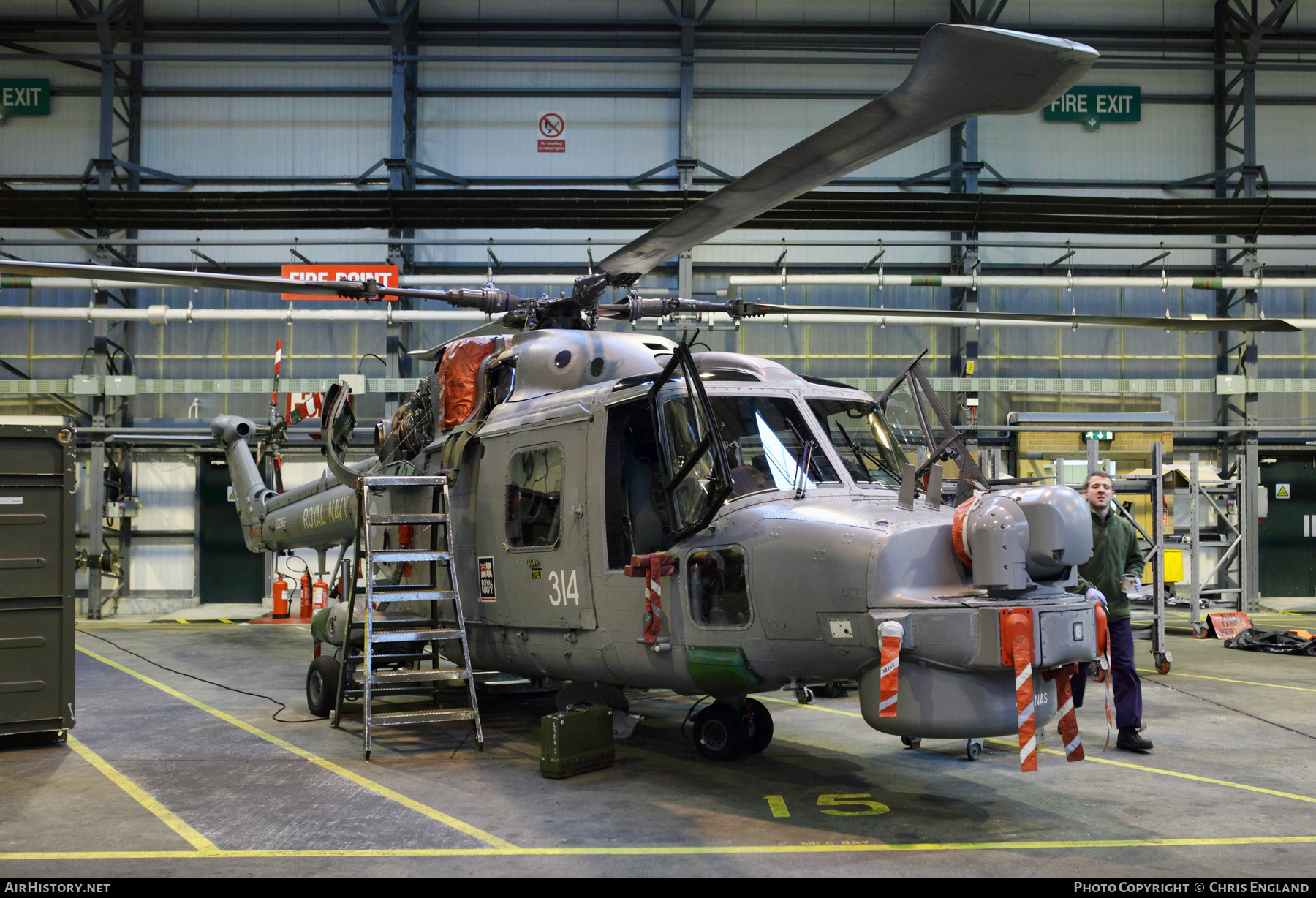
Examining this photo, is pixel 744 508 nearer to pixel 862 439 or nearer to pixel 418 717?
pixel 862 439

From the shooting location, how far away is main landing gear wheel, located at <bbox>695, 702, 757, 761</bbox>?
716cm

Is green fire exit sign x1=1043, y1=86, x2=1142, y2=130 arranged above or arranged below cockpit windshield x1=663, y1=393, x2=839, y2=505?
above

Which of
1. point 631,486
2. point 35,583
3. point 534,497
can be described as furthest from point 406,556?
point 35,583

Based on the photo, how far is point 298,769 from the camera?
23.1 ft

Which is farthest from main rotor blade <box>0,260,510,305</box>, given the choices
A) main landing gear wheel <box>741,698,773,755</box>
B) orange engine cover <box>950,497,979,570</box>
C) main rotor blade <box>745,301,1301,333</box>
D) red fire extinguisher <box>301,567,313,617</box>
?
red fire extinguisher <box>301,567,313,617</box>

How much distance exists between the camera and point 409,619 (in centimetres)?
822

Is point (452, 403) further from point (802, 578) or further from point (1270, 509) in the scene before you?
point (1270, 509)

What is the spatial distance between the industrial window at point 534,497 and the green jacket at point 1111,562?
3.97m

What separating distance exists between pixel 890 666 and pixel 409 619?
4.56 m

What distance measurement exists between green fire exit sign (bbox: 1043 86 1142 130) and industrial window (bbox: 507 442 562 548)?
54.6 ft

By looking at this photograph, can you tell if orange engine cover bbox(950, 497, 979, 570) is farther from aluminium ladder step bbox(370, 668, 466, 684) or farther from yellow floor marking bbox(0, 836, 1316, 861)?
A: aluminium ladder step bbox(370, 668, 466, 684)

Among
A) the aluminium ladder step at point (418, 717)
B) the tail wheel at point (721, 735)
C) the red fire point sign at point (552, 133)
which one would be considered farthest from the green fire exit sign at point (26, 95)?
the tail wheel at point (721, 735)

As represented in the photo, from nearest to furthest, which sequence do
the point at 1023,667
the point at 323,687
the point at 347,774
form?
the point at 1023,667
the point at 347,774
the point at 323,687

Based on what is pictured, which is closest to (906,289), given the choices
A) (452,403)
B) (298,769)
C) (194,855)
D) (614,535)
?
(452,403)
